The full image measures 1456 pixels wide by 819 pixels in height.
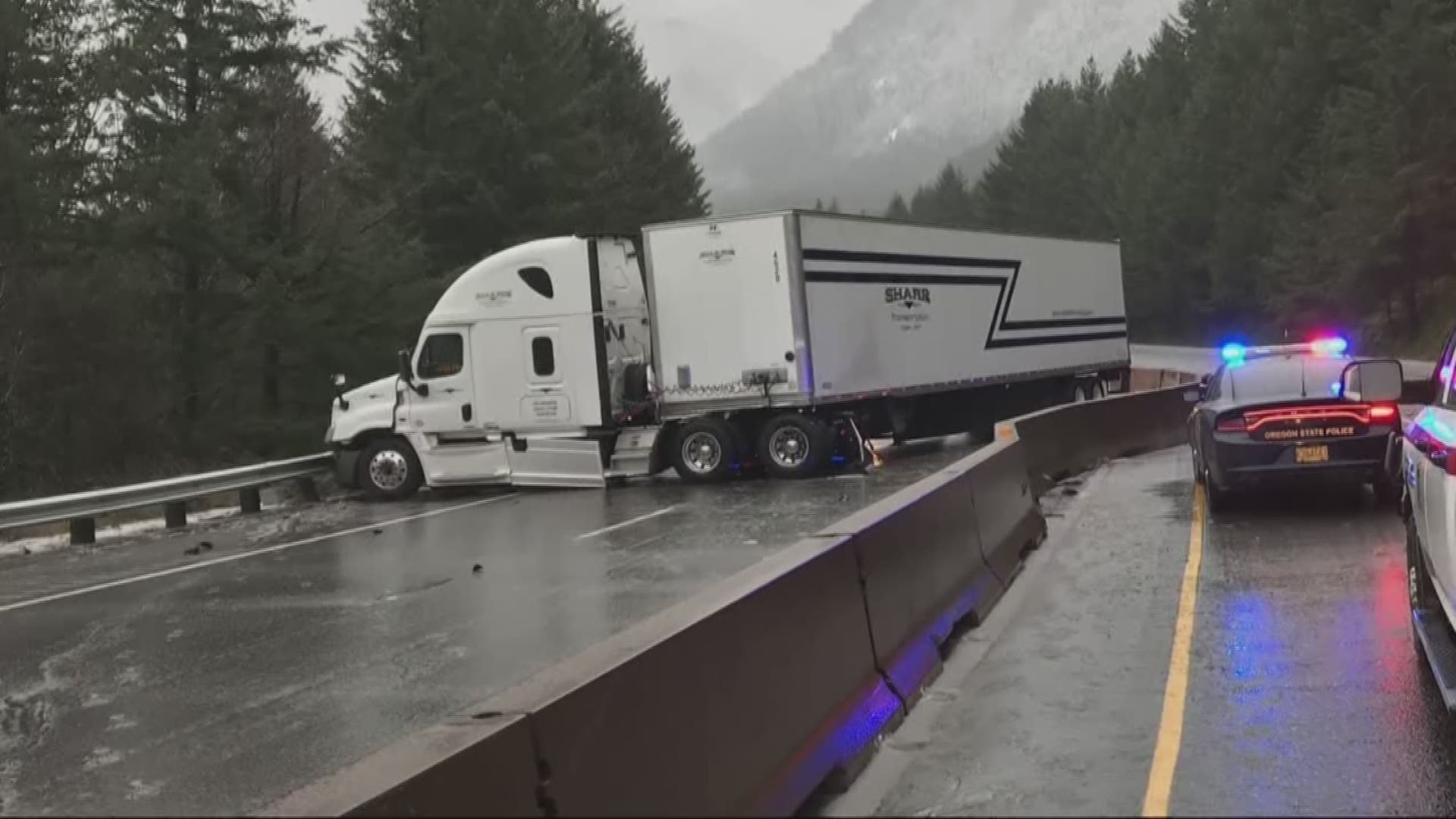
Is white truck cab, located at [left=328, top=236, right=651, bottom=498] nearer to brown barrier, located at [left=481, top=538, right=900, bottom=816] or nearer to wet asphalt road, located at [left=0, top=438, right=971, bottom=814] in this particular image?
wet asphalt road, located at [left=0, top=438, right=971, bottom=814]

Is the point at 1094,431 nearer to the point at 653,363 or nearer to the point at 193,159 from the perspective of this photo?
the point at 653,363

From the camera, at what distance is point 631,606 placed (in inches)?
392

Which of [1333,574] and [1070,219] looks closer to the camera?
[1333,574]

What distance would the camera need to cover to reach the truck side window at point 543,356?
20.2m

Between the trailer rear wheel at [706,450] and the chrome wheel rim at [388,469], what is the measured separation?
4273 mm

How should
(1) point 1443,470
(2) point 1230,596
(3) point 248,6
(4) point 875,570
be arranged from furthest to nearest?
(3) point 248,6 → (2) point 1230,596 → (4) point 875,570 → (1) point 1443,470

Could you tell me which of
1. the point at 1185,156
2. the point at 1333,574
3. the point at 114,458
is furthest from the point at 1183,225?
the point at 1333,574

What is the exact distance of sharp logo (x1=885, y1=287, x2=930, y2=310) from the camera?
21.6 metres

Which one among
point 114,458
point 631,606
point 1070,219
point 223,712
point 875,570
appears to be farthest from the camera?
point 1070,219

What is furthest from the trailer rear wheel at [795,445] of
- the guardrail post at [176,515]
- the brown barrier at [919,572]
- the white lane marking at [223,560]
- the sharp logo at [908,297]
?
the brown barrier at [919,572]

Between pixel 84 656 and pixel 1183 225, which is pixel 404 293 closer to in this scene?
pixel 84 656

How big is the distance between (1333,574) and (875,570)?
481 cm

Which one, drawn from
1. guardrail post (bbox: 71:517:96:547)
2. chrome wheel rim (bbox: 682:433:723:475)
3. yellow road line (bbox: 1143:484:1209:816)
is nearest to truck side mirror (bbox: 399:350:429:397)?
chrome wheel rim (bbox: 682:433:723:475)

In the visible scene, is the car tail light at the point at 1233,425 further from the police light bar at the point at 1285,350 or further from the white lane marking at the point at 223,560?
the white lane marking at the point at 223,560
